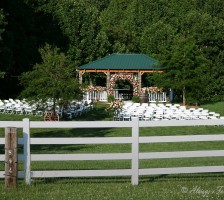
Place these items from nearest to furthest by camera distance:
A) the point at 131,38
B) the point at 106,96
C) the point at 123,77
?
the point at 106,96
the point at 123,77
the point at 131,38

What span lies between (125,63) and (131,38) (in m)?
18.6

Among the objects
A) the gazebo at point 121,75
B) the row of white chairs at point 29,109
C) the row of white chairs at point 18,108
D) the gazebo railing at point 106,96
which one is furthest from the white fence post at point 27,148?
the gazebo railing at point 106,96

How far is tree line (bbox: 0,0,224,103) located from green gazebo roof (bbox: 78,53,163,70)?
1307mm

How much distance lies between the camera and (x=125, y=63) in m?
49.9

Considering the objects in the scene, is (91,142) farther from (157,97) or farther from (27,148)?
(157,97)

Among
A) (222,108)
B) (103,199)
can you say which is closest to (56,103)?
(222,108)

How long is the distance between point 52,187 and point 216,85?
2038 inches

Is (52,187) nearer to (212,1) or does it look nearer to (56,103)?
(56,103)

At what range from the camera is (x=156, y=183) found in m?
9.55

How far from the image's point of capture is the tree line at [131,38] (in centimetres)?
4391

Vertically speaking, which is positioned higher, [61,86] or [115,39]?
[115,39]

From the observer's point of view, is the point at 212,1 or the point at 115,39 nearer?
the point at 115,39

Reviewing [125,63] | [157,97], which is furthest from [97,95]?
[157,97]

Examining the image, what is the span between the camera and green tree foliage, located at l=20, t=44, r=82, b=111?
31531 millimetres
